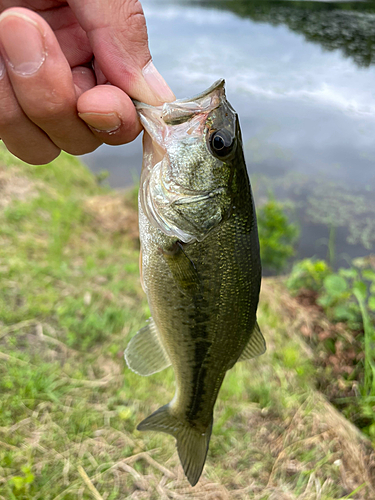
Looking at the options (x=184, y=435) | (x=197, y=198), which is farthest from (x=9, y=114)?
(x=184, y=435)

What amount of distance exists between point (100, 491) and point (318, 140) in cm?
921

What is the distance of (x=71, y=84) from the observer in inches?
57.6

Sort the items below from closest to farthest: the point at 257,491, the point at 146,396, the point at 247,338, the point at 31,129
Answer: the point at 31,129, the point at 247,338, the point at 257,491, the point at 146,396

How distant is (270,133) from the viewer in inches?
378

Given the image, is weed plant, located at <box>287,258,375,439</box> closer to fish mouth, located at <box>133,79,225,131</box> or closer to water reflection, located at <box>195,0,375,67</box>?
fish mouth, located at <box>133,79,225,131</box>

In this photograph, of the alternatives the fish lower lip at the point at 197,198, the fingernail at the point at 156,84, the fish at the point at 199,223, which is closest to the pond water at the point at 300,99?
the fish at the point at 199,223

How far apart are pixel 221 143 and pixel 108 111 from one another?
493mm

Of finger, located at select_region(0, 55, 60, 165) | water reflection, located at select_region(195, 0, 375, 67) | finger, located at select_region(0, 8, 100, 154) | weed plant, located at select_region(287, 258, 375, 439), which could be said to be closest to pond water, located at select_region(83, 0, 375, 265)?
water reflection, located at select_region(195, 0, 375, 67)

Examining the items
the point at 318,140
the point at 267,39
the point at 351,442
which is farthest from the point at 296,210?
the point at 267,39

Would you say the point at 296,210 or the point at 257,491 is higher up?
the point at 257,491

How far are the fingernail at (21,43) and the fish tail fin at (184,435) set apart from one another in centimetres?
170

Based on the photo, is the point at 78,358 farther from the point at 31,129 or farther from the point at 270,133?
the point at 270,133

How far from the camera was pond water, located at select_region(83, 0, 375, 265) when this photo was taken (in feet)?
25.5

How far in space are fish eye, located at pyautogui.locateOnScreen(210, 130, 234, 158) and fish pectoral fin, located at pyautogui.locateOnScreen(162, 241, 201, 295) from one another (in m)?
0.44
